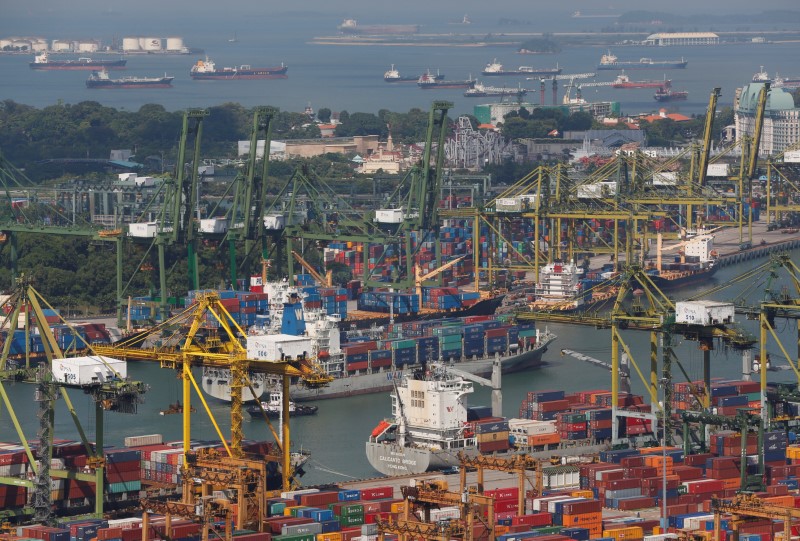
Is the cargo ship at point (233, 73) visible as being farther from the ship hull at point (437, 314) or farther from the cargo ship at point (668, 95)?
the ship hull at point (437, 314)

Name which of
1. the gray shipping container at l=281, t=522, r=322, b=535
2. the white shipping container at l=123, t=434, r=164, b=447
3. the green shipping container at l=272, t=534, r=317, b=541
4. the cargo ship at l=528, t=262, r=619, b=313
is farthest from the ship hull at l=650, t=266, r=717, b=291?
the green shipping container at l=272, t=534, r=317, b=541

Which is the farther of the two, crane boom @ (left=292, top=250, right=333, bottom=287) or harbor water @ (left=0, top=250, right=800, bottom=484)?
crane boom @ (left=292, top=250, right=333, bottom=287)

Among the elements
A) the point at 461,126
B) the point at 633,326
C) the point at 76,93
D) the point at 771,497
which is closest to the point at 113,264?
the point at 633,326

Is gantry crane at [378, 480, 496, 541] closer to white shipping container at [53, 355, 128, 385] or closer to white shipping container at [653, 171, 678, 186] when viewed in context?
Result: white shipping container at [53, 355, 128, 385]

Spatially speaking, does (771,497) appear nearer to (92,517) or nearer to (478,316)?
(92,517)

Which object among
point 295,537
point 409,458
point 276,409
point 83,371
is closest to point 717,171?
point 276,409

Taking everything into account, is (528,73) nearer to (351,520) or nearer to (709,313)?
(709,313)
